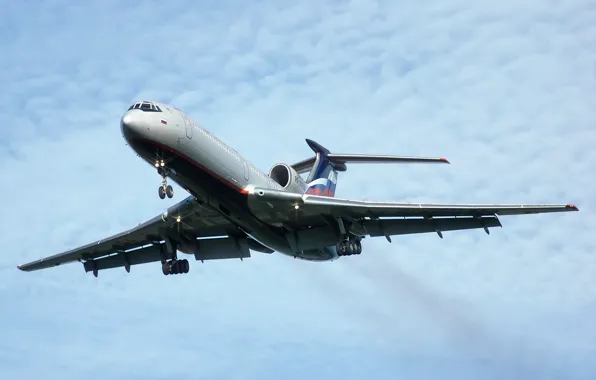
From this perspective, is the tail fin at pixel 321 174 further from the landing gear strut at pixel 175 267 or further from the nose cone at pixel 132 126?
the nose cone at pixel 132 126

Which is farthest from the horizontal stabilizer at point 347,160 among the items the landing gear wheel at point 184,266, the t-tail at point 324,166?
the landing gear wheel at point 184,266

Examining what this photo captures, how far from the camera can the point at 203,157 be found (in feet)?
99.3

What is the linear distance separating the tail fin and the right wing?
11.9ft

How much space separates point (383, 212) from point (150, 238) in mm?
10063

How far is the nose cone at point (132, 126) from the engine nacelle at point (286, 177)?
21.0 feet

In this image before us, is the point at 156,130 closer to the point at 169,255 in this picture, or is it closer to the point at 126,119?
the point at 126,119

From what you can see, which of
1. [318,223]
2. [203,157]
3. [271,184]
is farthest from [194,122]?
[318,223]

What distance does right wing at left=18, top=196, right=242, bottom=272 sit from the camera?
33969 millimetres

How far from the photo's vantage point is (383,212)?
32.6m

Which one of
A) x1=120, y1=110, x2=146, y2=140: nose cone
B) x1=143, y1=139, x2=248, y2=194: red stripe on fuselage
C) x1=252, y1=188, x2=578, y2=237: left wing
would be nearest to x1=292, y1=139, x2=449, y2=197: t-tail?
x1=252, y1=188, x2=578, y2=237: left wing

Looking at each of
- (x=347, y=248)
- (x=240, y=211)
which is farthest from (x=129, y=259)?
(x=347, y=248)

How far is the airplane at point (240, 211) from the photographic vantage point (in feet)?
97.9

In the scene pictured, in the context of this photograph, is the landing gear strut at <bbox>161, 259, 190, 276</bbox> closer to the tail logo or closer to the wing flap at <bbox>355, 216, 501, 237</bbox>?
the tail logo

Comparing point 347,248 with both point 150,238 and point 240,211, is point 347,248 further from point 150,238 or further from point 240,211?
point 150,238
